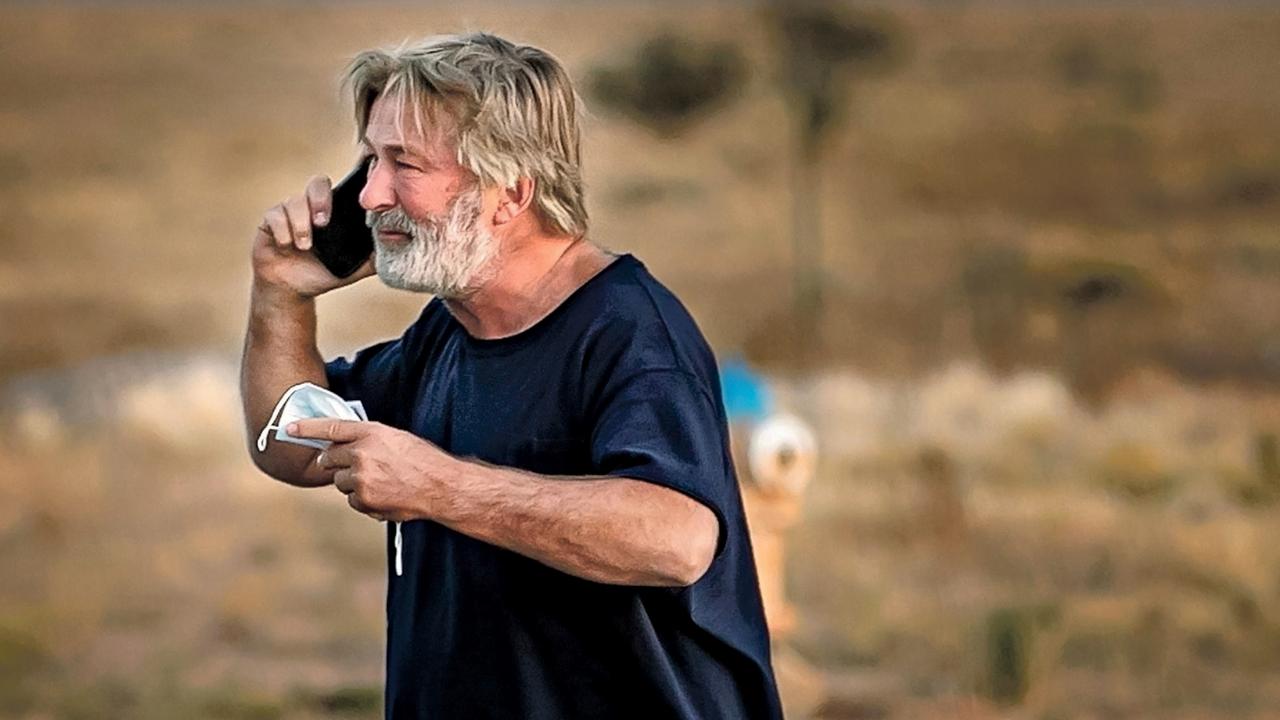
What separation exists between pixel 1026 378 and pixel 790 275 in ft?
38.7

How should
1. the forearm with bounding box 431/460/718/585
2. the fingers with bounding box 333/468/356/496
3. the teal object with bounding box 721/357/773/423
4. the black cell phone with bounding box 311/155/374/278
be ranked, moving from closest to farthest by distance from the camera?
the forearm with bounding box 431/460/718/585 < the fingers with bounding box 333/468/356/496 < the black cell phone with bounding box 311/155/374/278 < the teal object with bounding box 721/357/773/423

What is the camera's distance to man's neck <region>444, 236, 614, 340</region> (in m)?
3.58

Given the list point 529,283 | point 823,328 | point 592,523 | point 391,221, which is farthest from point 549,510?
point 823,328

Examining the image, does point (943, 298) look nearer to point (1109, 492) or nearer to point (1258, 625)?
point (1109, 492)

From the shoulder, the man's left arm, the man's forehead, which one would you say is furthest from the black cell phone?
the man's left arm

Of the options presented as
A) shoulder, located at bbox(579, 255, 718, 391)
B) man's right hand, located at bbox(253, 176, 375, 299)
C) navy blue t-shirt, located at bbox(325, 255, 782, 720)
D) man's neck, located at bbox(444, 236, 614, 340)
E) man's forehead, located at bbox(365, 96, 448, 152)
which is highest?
man's forehead, located at bbox(365, 96, 448, 152)

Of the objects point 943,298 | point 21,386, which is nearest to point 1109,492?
point 21,386

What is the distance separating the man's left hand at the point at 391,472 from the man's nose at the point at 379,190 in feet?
1.40

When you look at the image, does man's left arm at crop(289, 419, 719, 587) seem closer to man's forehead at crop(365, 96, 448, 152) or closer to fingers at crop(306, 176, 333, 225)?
man's forehead at crop(365, 96, 448, 152)

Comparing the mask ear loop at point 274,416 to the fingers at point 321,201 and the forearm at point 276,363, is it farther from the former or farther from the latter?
the fingers at point 321,201

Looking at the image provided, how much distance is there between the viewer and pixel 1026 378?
1992 centimetres

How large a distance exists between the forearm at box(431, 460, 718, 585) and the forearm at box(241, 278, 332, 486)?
0.73m

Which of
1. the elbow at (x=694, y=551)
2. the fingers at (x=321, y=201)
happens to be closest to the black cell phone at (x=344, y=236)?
the fingers at (x=321, y=201)

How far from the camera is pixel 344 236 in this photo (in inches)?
152
